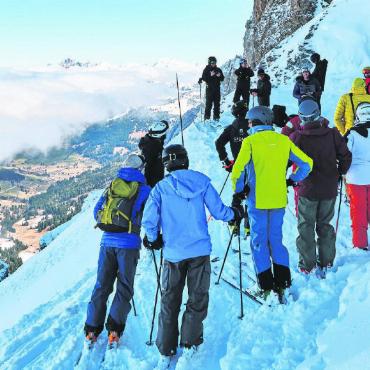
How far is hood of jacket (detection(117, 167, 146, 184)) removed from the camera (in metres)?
6.52

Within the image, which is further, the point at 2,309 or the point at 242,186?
the point at 2,309

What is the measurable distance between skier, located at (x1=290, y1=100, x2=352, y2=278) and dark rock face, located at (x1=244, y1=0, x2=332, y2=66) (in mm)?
33540

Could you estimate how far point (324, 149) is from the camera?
6.64 meters

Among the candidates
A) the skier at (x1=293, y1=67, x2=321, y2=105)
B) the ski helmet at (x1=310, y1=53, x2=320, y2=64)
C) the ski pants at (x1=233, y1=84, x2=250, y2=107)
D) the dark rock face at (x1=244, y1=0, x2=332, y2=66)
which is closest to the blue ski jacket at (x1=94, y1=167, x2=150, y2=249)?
the skier at (x1=293, y1=67, x2=321, y2=105)

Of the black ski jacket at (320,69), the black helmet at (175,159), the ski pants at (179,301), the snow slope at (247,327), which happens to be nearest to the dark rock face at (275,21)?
the black ski jacket at (320,69)

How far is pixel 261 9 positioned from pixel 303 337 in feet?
150

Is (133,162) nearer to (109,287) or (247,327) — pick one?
(109,287)

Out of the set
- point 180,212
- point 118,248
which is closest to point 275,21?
point 118,248

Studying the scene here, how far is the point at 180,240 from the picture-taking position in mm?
5566

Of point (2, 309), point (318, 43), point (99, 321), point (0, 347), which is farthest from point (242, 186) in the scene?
point (318, 43)

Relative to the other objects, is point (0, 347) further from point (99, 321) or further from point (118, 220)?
point (118, 220)

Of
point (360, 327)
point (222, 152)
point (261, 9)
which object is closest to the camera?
point (360, 327)

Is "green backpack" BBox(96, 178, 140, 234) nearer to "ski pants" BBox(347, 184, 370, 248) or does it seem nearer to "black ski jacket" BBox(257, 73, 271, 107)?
"ski pants" BBox(347, 184, 370, 248)

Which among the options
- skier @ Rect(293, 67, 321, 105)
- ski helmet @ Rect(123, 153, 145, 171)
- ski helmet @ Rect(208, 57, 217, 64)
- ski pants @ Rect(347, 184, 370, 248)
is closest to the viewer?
ski helmet @ Rect(123, 153, 145, 171)
